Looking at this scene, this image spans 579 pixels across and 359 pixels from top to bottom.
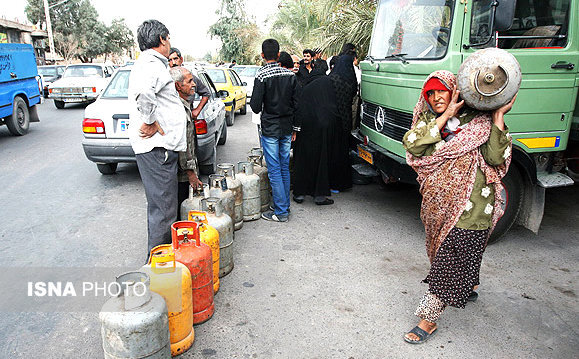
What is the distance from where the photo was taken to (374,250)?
424 cm

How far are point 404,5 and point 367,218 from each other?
8.16ft

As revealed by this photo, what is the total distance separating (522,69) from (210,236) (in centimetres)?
310

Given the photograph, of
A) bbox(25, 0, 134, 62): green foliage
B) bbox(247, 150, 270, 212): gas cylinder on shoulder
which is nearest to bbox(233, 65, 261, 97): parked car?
bbox(247, 150, 270, 212): gas cylinder on shoulder

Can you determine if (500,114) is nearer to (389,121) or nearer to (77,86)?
(389,121)

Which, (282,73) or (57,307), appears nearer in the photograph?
→ (57,307)

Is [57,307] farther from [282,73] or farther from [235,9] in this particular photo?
[235,9]

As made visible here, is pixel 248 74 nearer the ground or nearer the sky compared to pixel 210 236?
nearer the sky

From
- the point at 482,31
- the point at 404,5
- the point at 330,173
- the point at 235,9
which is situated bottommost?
the point at 330,173

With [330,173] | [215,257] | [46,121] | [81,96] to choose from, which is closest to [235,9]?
[81,96]

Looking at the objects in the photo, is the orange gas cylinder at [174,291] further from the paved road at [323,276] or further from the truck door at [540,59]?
the truck door at [540,59]

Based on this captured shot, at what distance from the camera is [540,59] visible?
375 centimetres

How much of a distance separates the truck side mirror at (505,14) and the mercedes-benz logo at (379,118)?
4.93ft

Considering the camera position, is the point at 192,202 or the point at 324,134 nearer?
the point at 192,202

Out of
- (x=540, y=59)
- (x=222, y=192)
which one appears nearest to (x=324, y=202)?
(x=222, y=192)
